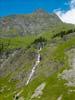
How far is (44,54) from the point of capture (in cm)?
18838

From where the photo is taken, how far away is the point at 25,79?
586 feet

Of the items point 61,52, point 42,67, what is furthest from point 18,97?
point 61,52

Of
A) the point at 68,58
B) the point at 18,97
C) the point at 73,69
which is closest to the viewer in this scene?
the point at 18,97

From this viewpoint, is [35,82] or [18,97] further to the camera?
[35,82]

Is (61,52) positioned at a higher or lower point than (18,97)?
higher

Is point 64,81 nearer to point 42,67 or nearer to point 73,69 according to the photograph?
point 73,69

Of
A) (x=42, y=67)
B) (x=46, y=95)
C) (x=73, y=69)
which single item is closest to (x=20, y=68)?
(x=42, y=67)

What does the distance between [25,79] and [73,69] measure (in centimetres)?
4092

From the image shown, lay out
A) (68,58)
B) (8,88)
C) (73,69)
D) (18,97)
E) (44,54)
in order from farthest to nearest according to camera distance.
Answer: (44,54) → (8,88) → (68,58) → (73,69) → (18,97)

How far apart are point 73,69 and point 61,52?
96.5 feet

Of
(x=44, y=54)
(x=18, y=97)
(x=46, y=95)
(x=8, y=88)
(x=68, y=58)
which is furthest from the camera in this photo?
(x=44, y=54)

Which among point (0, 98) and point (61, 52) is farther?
point (61, 52)

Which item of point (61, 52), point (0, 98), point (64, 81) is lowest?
point (0, 98)

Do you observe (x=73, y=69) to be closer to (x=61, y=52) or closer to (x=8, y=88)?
Answer: (x=61, y=52)
